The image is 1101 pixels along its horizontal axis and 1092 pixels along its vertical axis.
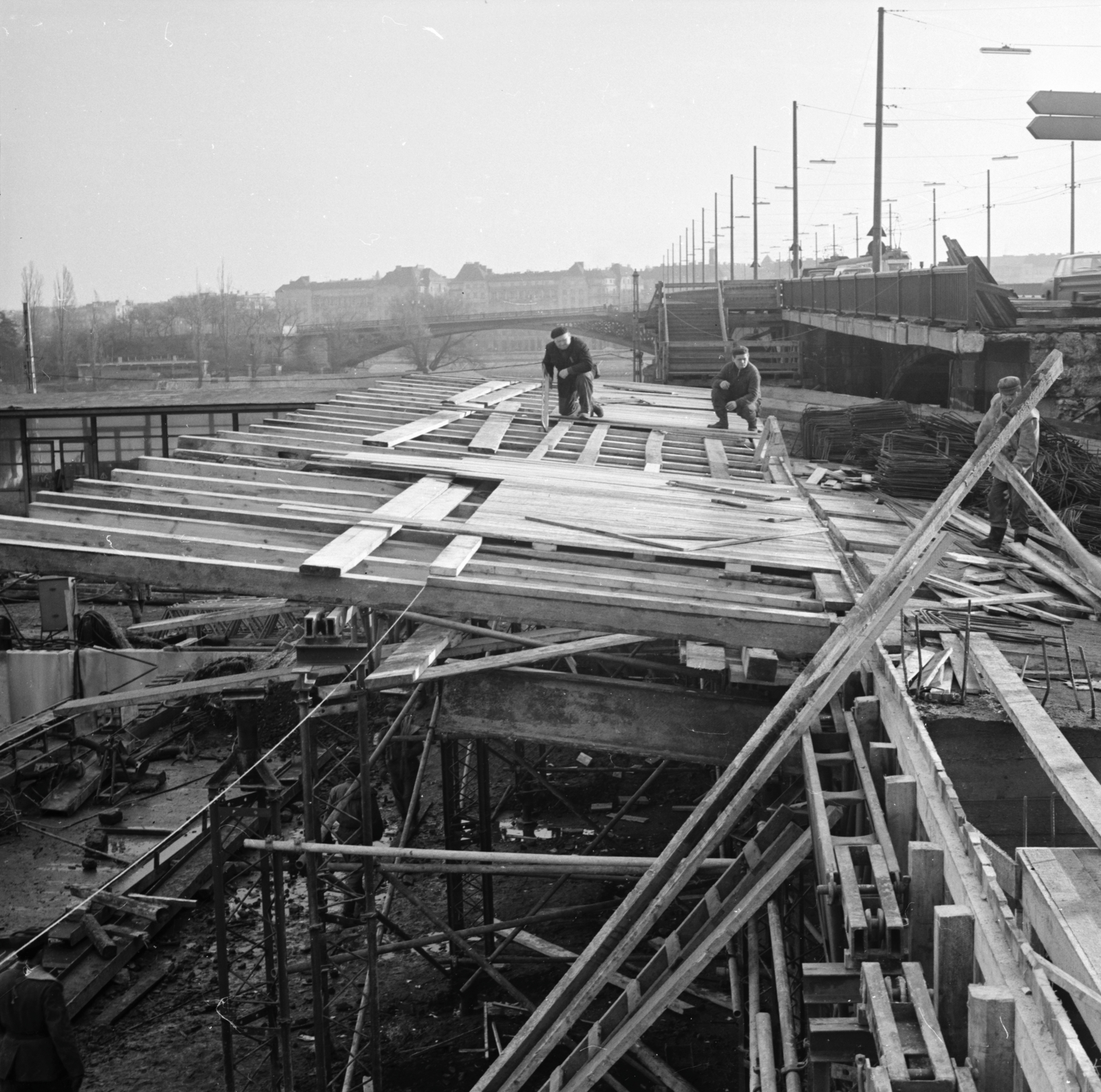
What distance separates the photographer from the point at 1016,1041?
3.35 m

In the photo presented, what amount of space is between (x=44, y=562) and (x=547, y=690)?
313 centimetres

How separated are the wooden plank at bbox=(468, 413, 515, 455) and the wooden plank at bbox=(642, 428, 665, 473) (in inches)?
62.6

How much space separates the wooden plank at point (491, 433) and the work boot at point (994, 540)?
480cm

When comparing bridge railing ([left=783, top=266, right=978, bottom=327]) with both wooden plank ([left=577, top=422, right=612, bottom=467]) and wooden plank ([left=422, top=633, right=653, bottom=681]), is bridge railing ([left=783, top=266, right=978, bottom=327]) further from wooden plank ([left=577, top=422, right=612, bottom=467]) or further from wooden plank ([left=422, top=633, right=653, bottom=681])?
wooden plank ([left=422, top=633, right=653, bottom=681])

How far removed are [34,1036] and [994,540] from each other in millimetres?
8713

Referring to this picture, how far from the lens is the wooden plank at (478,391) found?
1805 centimetres

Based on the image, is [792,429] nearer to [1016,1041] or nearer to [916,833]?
[916,833]

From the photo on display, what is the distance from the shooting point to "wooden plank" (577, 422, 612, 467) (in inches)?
492

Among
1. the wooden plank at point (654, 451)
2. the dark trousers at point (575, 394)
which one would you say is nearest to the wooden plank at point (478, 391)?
the dark trousers at point (575, 394)

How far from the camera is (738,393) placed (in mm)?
16547

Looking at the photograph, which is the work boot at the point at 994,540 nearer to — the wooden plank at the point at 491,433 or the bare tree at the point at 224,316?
the wooden plank at the point at 491,433

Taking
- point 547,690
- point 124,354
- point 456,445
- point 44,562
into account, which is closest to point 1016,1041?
point 547,690

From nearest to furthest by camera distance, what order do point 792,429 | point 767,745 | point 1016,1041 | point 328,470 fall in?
point 1016,1041, point 767,745, point 328,470, point 792,429

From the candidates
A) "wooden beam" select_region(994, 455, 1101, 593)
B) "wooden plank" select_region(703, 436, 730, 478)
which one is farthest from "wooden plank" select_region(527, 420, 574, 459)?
"wooden beam" select_region(994, 455, 1101, 593)
